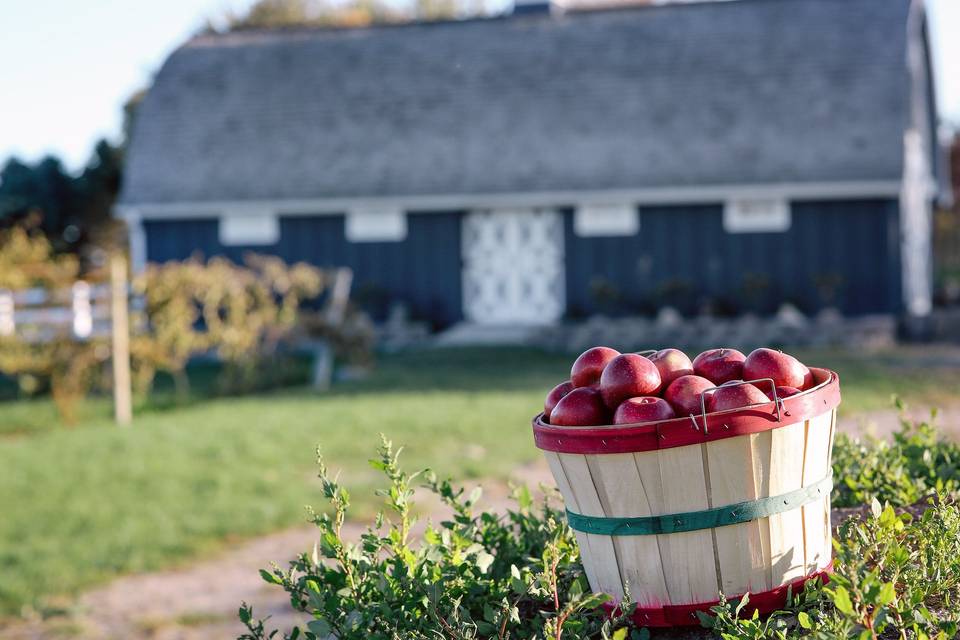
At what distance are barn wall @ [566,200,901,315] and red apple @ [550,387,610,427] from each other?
47.7 feet

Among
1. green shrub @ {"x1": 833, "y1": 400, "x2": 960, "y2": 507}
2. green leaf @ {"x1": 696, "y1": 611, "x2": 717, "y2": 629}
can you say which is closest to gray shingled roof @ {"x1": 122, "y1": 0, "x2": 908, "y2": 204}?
green shrub @ {"x1": 833, "y1": 400, "x2": 960, "y2": 507}

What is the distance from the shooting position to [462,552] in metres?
2.92

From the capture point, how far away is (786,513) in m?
2.64

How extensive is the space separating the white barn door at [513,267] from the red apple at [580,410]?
608 inches

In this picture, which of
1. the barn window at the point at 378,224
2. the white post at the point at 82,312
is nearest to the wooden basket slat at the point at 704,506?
the white post at the point at 82,312

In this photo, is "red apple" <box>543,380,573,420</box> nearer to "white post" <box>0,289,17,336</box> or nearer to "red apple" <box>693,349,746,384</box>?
"red apple" <box>693,349,746,384</box>

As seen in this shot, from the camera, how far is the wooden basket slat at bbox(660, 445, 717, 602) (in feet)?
8.38

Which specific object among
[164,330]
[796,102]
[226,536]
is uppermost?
[796,102]

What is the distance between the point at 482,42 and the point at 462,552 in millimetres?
17291

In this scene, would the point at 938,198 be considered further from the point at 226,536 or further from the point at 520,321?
the point at 226,536

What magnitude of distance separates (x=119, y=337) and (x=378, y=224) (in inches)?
304

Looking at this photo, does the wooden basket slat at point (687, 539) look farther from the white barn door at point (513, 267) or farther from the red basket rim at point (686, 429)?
the white barn door at point (513, 267)

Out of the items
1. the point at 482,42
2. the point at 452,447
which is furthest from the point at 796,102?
the point at 452,447

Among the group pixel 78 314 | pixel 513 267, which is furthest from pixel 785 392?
pixel 513 267
